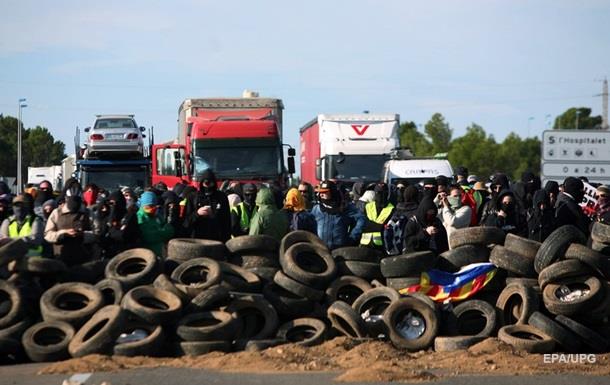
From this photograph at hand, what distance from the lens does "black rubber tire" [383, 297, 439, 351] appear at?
45.8 feet

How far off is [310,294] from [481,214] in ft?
16.1

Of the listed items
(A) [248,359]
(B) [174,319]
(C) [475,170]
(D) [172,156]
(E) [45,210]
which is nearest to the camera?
(A) [248,359]

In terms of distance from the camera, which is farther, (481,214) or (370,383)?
(481,214)

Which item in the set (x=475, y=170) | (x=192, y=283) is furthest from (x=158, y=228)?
(x=475, y=170)

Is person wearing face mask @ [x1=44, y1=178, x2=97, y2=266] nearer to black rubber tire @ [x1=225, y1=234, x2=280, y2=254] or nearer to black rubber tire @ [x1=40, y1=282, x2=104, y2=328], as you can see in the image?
black rubber tire @ [x1=40, y1=282, x2=104, y2=328]

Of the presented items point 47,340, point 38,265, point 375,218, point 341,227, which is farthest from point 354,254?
point 47,340

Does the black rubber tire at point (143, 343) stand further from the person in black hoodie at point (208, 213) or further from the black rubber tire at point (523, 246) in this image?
the black rubber tire at point (523, 246)

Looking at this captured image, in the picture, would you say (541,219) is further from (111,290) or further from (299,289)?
(111,290)

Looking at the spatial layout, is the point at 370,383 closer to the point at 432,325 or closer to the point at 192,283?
the point at 432,325

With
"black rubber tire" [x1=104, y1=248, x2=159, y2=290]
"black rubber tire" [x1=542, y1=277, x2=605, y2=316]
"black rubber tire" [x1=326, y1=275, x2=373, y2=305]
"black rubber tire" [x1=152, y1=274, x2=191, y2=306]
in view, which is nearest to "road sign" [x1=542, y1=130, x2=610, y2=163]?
"black rubber tire" [x1=326, y1=275, x2=373, y2=305]

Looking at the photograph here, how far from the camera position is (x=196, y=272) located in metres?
15.1

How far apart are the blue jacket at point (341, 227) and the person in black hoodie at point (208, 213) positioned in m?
1.58

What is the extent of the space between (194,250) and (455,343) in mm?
3807

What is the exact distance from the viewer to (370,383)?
11.3 m
